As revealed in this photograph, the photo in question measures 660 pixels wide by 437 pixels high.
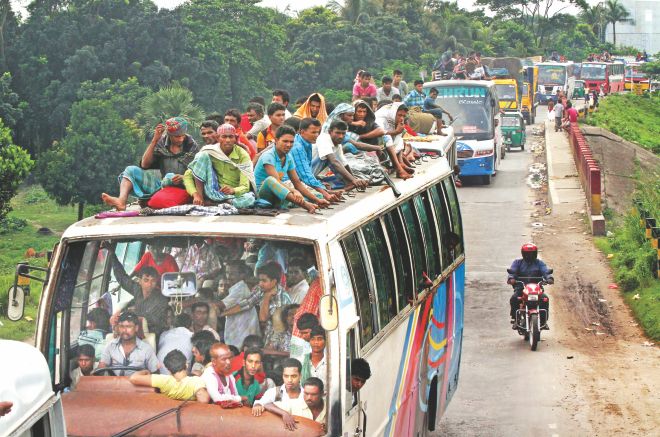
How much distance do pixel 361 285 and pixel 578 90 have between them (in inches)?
2995

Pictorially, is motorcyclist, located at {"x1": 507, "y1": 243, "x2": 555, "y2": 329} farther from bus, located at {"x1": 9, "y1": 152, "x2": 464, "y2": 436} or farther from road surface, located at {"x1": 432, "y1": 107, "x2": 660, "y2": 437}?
bus, located at {"x1": 9, "y1": 152, "x2": 464, "y2": 436}

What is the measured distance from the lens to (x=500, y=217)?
85.7 ft

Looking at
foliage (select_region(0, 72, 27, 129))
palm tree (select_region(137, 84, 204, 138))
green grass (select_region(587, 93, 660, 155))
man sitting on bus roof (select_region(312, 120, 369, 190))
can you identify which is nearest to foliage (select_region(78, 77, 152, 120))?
palm tree (select_region(137, 84, 204, 138))

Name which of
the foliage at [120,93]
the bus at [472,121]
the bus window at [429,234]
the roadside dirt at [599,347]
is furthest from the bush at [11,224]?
the bus window at [429,234]

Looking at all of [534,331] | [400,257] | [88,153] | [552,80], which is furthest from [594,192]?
[552,80]

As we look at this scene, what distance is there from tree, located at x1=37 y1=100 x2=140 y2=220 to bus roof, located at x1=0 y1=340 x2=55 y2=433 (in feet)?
185

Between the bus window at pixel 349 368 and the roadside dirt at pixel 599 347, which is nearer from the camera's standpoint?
the bus window at pixel 349 368

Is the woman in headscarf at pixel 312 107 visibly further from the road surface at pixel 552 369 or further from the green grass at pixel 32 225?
the green grass at pixel 32 225

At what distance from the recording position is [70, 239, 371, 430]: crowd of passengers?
615 cm

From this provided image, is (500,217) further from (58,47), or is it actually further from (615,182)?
(58,47)

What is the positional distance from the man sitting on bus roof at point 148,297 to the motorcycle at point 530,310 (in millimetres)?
8229

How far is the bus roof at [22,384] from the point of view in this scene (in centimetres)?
426

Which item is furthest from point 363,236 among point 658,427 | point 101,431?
point 658,427

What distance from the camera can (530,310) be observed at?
14.2m
